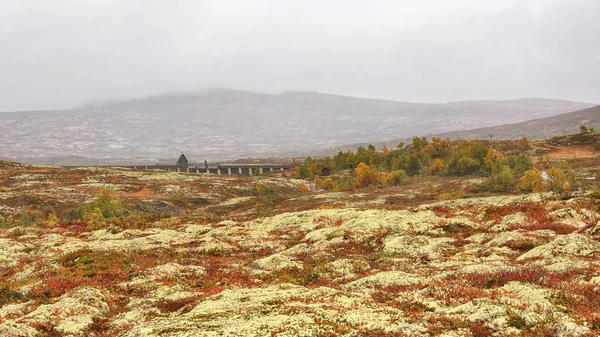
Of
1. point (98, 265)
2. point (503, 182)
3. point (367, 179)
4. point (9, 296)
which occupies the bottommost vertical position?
point (367, 179)

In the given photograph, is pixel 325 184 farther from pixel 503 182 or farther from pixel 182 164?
pixel 182 164

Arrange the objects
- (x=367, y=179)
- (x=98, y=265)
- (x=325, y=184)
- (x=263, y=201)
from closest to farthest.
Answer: (x=98, y=265) → (x=263, y=201) → (x=367, y=179) → (x=325, y=184)

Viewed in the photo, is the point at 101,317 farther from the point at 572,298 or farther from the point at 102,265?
the point at 572,298

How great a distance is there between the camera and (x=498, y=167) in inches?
3204

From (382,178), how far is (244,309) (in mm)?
79931

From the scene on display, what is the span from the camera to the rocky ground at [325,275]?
13.2 metres

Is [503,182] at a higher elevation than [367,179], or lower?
higher

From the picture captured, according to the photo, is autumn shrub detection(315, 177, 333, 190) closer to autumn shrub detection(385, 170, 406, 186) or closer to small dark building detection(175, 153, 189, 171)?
autumn shrub detection(385, 170, 406, 186)

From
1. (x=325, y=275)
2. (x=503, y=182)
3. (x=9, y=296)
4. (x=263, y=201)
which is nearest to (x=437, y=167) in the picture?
(x=503, y=182)

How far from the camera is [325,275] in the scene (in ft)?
74.4

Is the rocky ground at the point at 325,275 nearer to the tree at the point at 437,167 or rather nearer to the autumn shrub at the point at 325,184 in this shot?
the autumn shrub at the point at 325,184

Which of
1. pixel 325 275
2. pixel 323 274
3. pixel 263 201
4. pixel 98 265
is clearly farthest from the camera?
pixel 263 201

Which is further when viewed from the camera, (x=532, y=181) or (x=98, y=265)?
(x=532, y=181)

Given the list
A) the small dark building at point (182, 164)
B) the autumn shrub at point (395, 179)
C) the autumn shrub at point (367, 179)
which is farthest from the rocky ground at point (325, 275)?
the small dark building at point (182, 164)
